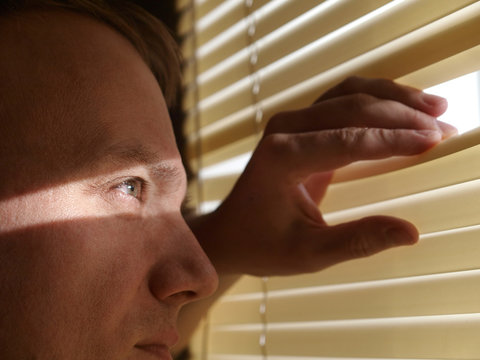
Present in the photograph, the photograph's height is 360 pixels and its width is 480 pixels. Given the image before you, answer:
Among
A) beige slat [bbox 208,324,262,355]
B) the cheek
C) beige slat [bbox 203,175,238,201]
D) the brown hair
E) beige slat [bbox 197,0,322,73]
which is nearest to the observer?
the cheek

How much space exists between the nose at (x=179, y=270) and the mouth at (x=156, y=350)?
85 millimetres

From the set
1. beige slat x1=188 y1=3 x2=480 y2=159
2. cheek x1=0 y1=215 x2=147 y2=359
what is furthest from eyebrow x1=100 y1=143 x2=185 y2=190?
beige slat x1=188 y1=3 x2=480 y2=159

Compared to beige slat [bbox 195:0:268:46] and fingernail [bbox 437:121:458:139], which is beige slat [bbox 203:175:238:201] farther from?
fingernail [bbox 437:121:458:139]

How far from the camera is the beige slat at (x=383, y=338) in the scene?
0.98 metres

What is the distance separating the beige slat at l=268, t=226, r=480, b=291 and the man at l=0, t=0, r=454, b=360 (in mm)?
83

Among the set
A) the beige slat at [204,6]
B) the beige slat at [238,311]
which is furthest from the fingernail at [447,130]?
the beige slat at [204,6]

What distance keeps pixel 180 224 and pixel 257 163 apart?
230mm

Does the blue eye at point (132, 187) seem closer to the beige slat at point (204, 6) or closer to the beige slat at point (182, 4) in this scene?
the beige slat at point (204, 6)

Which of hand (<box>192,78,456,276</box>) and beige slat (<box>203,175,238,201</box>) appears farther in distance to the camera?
beige slat (<box>203,175,238,201</box>)

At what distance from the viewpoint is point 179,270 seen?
104cm

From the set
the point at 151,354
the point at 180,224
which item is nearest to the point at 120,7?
the point at 180,224

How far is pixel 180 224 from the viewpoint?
1.12 m

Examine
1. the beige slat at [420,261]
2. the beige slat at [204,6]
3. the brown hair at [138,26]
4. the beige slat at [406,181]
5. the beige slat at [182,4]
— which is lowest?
the beige slat at [420,261]

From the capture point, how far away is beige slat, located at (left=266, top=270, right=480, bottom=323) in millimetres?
992
